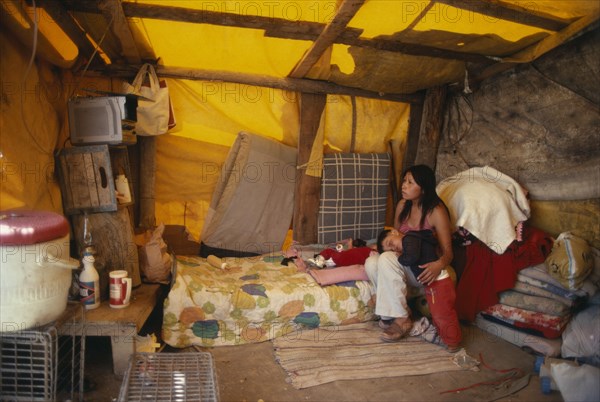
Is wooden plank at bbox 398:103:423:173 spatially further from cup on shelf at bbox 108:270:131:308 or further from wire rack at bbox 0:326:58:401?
wire rack at bbox 0:326:58:401

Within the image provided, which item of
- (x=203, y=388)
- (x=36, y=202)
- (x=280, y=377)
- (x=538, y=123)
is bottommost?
(x=280, y=377)

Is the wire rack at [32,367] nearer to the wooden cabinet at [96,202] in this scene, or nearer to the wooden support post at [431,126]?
the wooden cabinet at [96,202]

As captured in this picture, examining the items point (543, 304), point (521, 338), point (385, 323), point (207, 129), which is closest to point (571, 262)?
point (543, 304)

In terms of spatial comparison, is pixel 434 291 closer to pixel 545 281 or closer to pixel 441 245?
pixel 441 245

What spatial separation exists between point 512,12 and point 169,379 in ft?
9.64

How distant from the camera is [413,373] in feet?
8.39

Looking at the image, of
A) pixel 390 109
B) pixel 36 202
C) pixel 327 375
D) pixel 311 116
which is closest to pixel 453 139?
pixel 390 109

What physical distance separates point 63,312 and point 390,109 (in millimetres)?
3514

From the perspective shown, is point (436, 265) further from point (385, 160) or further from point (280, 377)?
point (385, 160)

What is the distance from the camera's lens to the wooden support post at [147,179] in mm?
3609

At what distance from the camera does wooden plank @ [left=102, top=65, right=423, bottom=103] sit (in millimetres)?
3369

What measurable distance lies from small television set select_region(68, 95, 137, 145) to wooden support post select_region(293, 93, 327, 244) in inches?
70.0

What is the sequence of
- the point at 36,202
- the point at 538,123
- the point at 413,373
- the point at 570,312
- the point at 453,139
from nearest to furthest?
1. the point at 36,202
2. the point at 413,373
3. the point at 570,312
4. the point at 538,123
5. the point at 453,139

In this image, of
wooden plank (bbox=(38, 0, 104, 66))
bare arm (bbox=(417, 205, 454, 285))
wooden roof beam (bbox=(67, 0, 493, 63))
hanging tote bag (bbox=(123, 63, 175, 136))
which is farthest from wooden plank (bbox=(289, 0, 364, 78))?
wooden plank (bbox=(38, 0, 104, 66))
